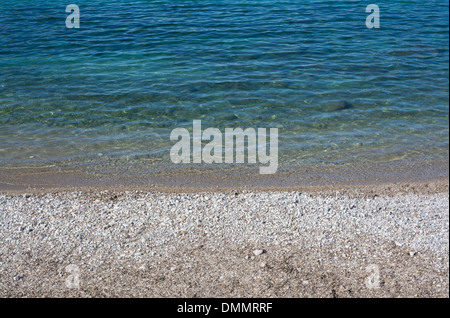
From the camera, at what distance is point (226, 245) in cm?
696

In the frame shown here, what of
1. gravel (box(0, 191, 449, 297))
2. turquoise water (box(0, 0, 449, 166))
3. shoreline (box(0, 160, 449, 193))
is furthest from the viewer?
turquoise water (box(0, 0, 449, 166))

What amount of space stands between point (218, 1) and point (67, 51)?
8.24 m

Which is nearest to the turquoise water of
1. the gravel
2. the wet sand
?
the wet sand

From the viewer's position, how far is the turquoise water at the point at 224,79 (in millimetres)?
10344

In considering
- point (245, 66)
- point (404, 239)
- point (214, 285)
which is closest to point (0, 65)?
point (245, 66)

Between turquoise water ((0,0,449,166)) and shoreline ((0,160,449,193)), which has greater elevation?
turquoise water ((0,0,449,166))

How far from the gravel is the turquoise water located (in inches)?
58.5

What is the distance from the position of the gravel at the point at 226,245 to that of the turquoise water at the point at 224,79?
4.87 ft

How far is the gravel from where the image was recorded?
605cm

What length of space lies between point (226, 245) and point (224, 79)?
789cm

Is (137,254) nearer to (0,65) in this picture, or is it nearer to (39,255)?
(39,255)

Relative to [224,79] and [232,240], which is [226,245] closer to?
[232,240]

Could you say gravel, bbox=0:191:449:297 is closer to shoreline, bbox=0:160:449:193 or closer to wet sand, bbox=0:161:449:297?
wet sand, bbox=0:161:449:297

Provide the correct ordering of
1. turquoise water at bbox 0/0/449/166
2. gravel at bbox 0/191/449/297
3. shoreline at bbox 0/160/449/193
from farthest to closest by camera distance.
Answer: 1. turquoise water at bbox 0/0/449/166
2. shoreline at bbox 0/160/449/193
3. gravel at bbox 0/191/449/297
